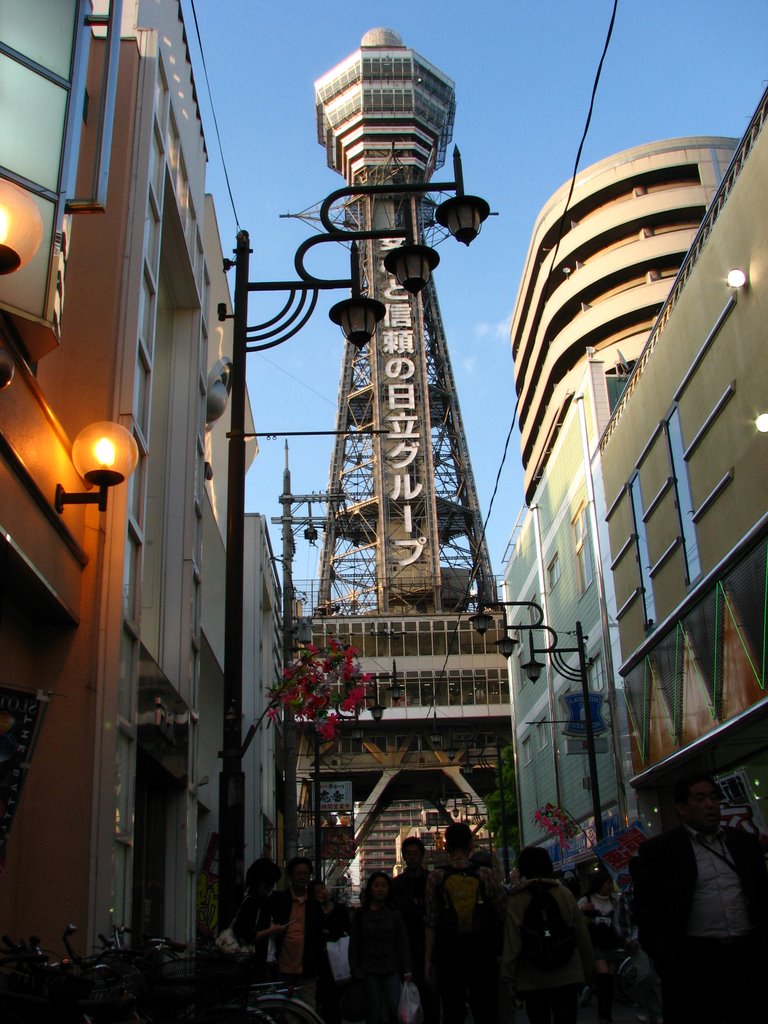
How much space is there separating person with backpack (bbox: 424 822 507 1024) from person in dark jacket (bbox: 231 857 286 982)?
1.60 meters

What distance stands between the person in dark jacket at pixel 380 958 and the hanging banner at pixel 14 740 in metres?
2.70

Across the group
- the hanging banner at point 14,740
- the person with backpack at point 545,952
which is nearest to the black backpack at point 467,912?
the person with backpack at point 545,952

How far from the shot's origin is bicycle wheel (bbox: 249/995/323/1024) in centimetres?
657

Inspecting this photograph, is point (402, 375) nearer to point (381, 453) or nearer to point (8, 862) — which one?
point (381, 453)

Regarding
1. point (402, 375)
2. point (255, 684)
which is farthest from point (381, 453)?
point (255, 684)

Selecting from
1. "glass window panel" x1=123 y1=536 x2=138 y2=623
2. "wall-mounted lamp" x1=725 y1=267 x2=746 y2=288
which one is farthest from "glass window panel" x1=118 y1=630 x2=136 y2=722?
"wall-mounted lamp" x1=725 y1=267 x2=746 y2=288

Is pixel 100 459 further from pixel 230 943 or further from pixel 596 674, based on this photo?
pixel 596 674

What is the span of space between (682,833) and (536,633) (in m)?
35.5

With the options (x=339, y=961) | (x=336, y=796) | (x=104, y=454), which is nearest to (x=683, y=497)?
(x=104, y=454)

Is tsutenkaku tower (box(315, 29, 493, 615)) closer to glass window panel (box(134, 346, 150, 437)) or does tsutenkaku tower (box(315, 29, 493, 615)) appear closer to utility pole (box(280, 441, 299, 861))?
utility pole (box(280, 441, 299, 861))

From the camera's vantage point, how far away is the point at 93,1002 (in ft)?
17.5

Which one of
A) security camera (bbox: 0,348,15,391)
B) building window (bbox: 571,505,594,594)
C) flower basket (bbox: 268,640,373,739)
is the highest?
building window (bbox: 571,505,594,594)

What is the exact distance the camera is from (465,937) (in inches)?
281

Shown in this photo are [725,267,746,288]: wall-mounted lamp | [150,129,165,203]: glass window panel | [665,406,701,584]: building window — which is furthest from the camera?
[665,406,701,584]: building window
